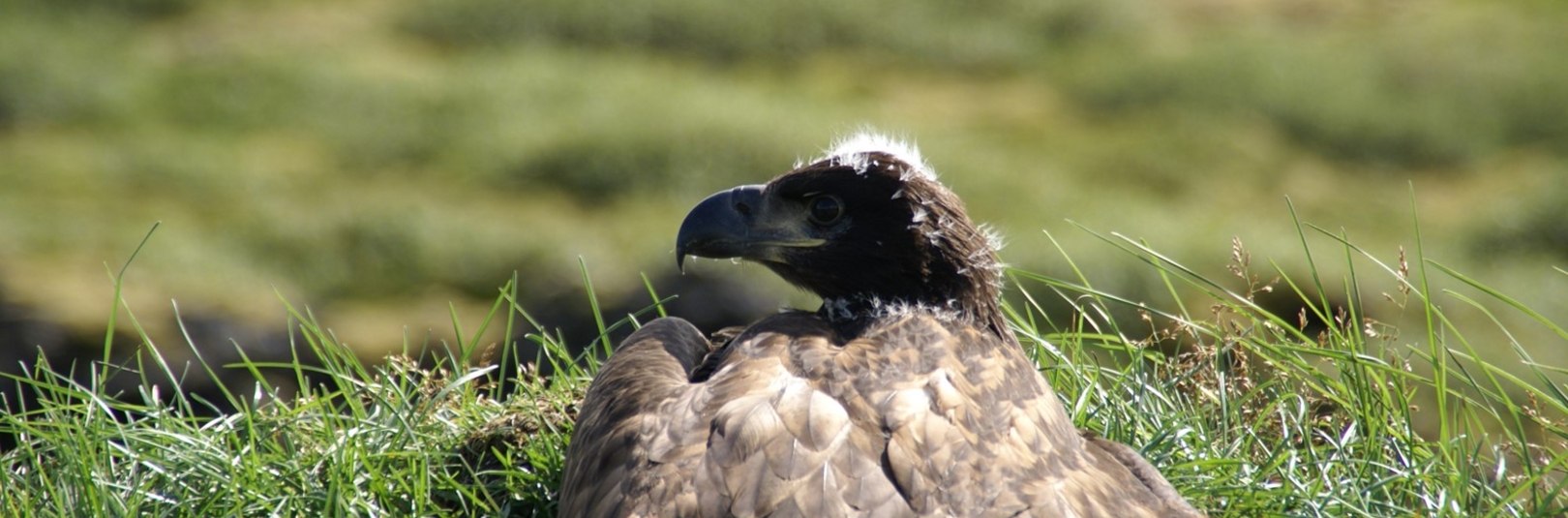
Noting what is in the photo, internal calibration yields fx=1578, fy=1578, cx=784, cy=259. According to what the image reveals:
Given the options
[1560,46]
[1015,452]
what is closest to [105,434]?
[1015,452]

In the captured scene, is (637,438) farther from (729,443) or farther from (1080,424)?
(1080,424)

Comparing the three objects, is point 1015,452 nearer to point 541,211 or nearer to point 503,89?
point 541,211

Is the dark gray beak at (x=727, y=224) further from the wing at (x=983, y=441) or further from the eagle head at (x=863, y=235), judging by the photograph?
the wing at (x=983, y=441)

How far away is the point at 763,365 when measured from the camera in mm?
3918

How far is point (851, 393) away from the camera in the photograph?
379 centimetres

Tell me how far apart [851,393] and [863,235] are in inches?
35.1

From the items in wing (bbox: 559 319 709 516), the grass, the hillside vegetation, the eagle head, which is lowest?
the hillside vegetation

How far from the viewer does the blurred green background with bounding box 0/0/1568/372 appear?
13148 millimetres

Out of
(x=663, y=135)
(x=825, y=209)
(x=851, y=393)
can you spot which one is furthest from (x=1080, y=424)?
(x=663, y=135)

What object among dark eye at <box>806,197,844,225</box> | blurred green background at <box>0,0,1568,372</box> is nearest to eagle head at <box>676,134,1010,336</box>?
dark eye at <box>806,197,844,225</box>

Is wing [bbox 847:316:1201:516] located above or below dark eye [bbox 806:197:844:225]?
below

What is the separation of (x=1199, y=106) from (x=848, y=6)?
4.60 meters

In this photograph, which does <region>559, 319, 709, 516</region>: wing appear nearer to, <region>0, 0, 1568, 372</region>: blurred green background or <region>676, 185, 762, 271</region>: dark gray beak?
<region>676, 185, 762, 271</region>: dark gray beak

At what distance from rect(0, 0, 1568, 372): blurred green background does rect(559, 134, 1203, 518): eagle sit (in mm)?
7031
